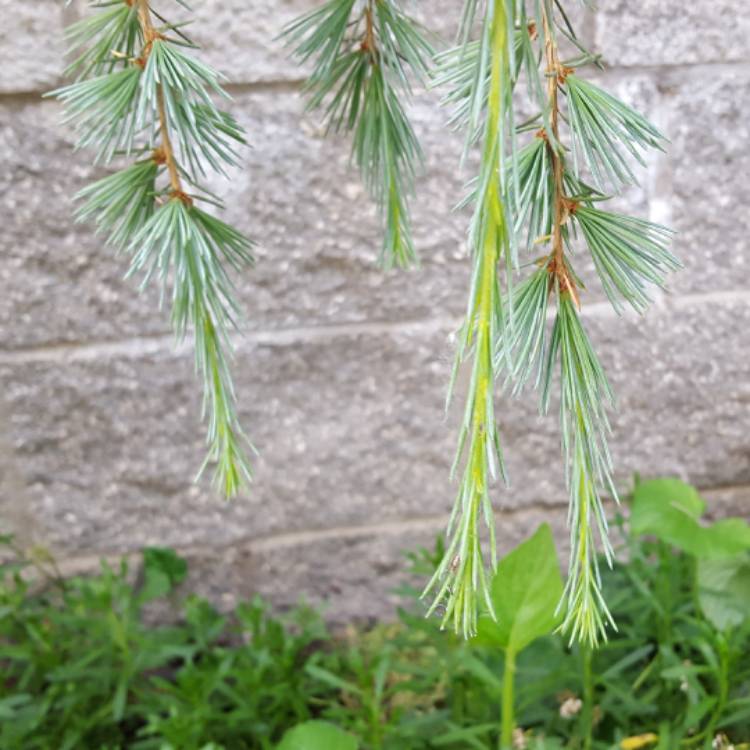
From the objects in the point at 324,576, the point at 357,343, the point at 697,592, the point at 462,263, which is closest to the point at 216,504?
the point at 324,576

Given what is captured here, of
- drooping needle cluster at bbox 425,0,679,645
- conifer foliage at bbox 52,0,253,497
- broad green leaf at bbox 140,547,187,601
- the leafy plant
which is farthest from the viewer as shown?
broad green leaf at bbox 140,547,187,601

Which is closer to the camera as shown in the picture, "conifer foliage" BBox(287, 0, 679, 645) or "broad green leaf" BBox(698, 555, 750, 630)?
"conifer foliage" BBox(287, 0, 679, 645)

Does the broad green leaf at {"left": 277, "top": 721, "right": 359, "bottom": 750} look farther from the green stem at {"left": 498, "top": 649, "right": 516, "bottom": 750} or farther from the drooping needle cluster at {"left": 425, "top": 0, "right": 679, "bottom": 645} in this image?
the drooping needle cluster at {"left": 425, "top": 0, "right": 679, "bottom": 645}

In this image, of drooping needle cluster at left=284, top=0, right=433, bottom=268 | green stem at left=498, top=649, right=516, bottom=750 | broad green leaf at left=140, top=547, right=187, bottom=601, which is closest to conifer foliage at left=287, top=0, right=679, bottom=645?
drooping needle cluster at left=284, top=0, right=433, bottom=268

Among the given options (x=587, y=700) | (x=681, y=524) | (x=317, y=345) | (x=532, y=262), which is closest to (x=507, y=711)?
(x=587, y=700)

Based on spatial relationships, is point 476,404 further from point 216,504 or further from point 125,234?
point 216,504

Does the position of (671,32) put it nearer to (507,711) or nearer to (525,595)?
(525,595)
